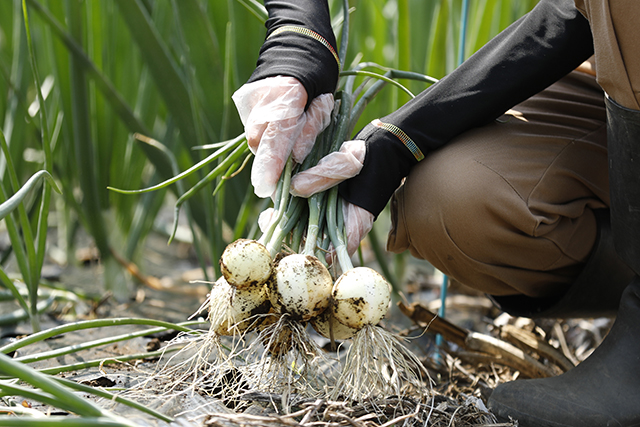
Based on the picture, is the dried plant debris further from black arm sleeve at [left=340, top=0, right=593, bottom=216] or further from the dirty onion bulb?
black arm sleeve at [left=340, top=0, right=593, bottom=216]

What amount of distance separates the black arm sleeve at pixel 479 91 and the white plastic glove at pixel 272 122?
11cm

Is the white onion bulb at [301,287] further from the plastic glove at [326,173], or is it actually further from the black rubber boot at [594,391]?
the black rubber boot at [594,391]

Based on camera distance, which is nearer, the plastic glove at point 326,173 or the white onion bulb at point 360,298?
the white onion bulb at point 360,298

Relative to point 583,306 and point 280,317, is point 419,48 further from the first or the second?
point 280,317

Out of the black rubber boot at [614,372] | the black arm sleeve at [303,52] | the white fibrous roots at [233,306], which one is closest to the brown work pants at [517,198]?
the black rubber boot at [614,372]

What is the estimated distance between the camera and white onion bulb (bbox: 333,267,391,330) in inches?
26.3

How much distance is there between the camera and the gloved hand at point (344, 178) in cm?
79

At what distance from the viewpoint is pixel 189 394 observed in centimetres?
67

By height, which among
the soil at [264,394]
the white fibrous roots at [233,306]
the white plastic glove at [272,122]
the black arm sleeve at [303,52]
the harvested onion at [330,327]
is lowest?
the soil at [264,394]

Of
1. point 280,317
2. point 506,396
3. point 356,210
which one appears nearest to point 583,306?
point 506,396

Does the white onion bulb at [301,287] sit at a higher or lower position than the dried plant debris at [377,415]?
higher

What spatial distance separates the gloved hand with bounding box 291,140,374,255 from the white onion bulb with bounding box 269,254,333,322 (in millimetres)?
133

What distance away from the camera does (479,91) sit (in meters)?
0.81

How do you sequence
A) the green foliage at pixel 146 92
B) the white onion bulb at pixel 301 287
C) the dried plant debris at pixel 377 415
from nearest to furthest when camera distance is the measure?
the dried plant debris at pixel 377 415 < the white onion bulb at pixel 301 287 < the green foliage at pixel 146 92
